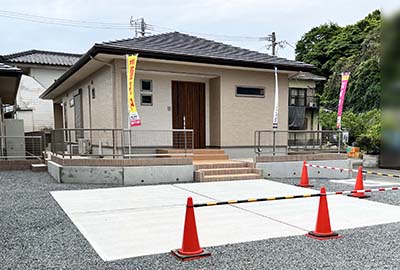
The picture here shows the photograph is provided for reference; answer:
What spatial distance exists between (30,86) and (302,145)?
1860 cm

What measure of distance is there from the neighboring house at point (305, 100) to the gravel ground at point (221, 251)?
20.9m

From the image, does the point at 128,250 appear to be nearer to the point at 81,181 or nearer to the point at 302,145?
the point at 81,181

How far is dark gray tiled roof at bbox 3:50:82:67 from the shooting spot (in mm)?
22766

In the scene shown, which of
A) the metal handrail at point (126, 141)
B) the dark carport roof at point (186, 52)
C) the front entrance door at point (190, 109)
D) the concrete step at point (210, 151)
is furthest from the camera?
the front entrance door at point (190, 109)

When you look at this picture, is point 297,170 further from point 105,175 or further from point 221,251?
point 221,251

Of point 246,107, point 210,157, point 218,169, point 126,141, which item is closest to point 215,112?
point 246,107

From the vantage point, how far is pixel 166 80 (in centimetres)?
1061

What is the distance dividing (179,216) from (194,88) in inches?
253

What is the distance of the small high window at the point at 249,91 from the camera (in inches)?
439

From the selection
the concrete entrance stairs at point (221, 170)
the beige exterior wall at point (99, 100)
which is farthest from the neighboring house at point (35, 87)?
the concrete entrance stairs at point (221, 170)

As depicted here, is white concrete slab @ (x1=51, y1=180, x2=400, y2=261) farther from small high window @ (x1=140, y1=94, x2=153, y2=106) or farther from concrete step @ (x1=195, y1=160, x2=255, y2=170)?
→ small high window @ (x1=140, y1=94, x2=153, y2=106)


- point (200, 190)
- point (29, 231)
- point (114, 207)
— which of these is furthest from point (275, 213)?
point (29, 231)

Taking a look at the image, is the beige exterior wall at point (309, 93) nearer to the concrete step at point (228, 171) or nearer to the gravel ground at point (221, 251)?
the concrete step at point (228, 171)

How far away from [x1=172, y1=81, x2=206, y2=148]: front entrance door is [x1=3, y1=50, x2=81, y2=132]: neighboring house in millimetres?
14543
